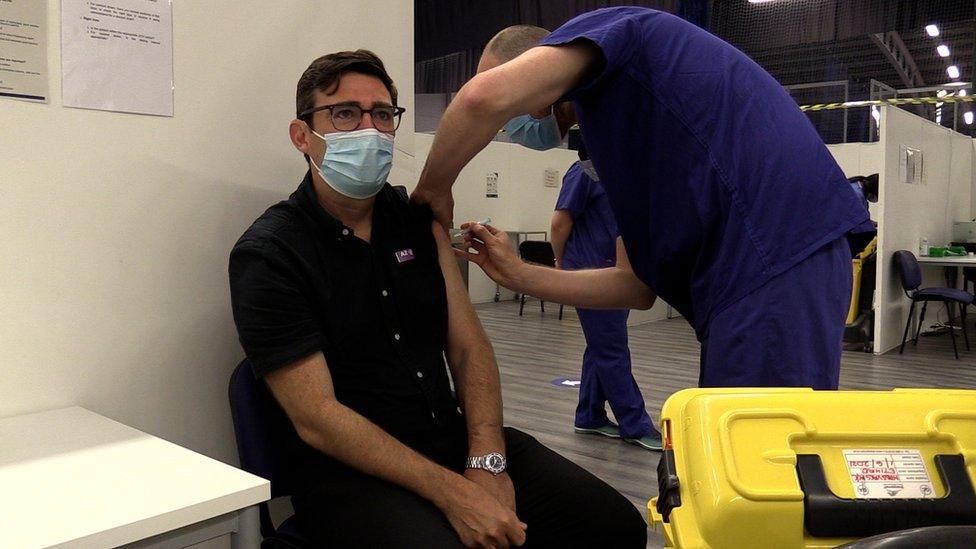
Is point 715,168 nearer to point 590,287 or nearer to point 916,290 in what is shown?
point 590,287

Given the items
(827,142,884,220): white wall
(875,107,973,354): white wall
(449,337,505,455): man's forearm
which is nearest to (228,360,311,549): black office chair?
(449,337,505,455): man's forearm

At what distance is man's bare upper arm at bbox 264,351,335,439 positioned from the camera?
1.27 m

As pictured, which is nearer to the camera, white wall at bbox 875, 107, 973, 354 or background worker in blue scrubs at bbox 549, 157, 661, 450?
background worker in blue scrubs at bbox 549, 157, 661, 450

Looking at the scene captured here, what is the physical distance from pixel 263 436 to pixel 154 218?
48 centimetres

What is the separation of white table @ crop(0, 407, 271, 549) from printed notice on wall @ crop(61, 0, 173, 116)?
2.08 ft

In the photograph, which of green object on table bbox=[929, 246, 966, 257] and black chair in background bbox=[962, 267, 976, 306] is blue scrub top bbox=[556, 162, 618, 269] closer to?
green object on table bbox=[929, 246, 966, 257]

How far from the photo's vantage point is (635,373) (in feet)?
15.9

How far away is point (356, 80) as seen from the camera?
146cm

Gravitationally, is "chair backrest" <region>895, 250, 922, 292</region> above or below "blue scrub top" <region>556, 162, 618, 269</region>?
below

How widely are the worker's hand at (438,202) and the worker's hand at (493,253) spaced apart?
7 cm

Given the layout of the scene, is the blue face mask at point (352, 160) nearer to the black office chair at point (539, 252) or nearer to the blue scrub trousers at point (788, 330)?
the blue scrub trousers at point (788, 330)

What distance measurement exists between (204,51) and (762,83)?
1089 millimetres

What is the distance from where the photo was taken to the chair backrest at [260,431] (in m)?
1.36

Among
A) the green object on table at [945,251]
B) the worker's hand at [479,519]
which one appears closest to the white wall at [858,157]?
the green object on table at [945,251]
